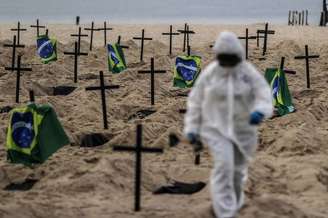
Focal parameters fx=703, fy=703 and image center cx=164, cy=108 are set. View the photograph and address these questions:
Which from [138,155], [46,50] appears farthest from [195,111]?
[46,50]

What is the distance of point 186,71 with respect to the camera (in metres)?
14.8

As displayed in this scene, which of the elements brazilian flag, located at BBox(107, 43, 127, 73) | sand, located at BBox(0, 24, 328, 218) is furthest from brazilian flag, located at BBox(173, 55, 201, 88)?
brazilian flag, located at BBox(107, 43, 127, 73)

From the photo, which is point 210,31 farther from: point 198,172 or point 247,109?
point 247,109

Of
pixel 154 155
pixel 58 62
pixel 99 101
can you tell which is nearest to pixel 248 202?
pixel 154 155

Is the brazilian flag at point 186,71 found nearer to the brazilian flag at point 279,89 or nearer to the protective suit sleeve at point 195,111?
the brazilian flag at point 279,89

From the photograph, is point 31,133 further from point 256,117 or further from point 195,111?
point 256,117

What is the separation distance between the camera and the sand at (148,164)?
23.7ft

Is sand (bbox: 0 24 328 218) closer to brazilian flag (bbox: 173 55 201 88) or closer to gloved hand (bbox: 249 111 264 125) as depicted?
brazilian flag (bbox: 173 55 201 88)

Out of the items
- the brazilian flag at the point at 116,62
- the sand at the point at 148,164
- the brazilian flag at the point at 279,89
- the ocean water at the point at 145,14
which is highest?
the ocean water at the point at 145,14

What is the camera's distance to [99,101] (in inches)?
551

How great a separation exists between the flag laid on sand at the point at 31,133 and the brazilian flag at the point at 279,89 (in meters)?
4.52

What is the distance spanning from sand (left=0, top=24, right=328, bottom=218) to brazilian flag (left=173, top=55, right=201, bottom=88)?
37 cm

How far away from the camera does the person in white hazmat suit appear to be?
6.11 m

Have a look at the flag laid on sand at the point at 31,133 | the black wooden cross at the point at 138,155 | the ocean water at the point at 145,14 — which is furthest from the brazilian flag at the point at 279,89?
the ocean water at the point at 145,14
